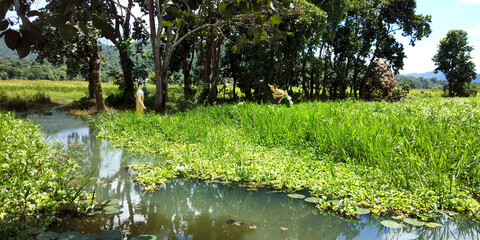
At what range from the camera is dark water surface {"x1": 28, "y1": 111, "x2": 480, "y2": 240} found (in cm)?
255

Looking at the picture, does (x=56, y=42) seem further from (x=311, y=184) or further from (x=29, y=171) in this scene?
(x=311, y=184)

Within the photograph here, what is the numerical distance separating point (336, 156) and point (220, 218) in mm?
2280

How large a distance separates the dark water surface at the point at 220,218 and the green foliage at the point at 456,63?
30.7 m

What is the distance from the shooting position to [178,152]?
16.9 feet

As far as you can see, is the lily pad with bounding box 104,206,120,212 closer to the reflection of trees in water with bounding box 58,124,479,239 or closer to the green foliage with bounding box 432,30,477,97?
the reflection of trees in water with bounding box 58,124,479,239

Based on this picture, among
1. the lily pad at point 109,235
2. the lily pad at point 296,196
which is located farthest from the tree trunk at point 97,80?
the lily pad at point 109,235

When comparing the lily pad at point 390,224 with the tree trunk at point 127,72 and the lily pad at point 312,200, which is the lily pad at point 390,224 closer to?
the lily pad at point 312,200

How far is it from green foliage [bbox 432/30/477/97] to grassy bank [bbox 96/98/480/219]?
26186mm

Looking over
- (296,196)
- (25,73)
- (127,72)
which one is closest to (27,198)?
(296,196)

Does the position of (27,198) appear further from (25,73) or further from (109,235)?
(25,73)

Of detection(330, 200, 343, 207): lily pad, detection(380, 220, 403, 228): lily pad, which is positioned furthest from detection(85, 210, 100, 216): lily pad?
detection(380, 220, 403, 228): lily pad

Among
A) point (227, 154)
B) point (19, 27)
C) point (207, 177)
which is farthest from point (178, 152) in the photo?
point (19, 27)

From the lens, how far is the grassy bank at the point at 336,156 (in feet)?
10.0

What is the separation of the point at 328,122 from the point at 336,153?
3.06ft
